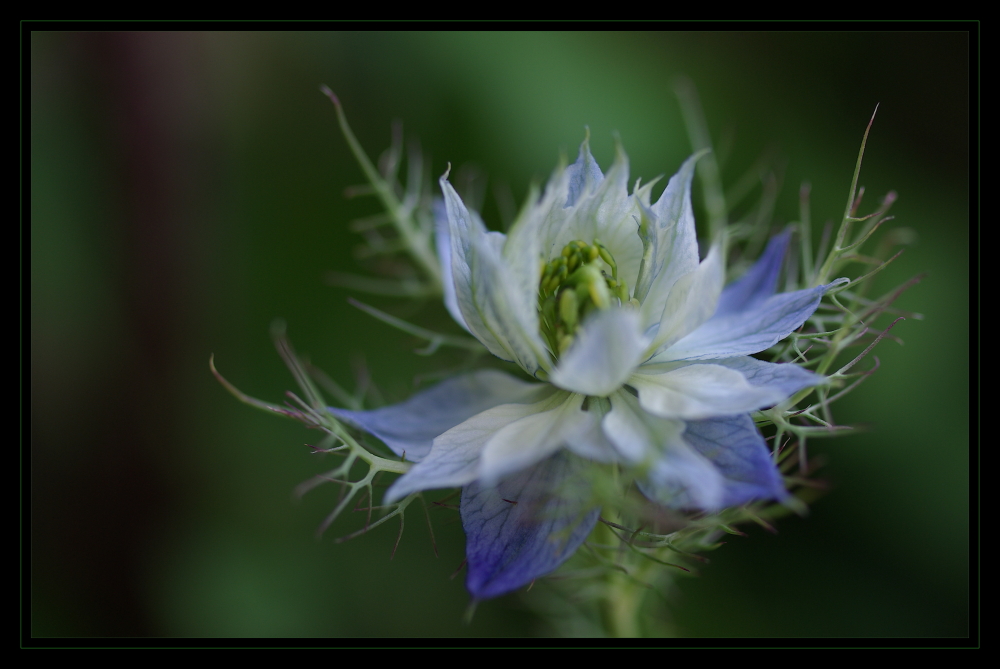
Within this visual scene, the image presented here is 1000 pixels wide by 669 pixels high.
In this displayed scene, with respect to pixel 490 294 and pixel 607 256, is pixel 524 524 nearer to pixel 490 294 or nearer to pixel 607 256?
pixel 490 294

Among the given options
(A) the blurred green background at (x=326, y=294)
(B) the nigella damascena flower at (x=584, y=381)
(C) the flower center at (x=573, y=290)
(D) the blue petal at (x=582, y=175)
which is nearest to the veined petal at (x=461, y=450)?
(B) the nigella damascena flower at (x=584, y=381)

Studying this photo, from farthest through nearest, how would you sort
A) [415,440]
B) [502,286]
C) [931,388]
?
[931,388] → [415,440] → [502,286]

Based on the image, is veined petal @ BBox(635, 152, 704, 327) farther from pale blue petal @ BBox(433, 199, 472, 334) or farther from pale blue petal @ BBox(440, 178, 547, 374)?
pale blue petal @ BBox(433, 199, 472, 334)

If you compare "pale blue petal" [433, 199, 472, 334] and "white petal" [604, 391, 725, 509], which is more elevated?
"pale blue petal" [433, 199, 472, 334]

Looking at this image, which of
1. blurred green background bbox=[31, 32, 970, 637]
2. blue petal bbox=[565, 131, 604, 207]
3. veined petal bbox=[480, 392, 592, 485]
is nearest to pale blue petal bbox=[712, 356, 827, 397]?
veined petal bbox=[480, 392, 592, 485]

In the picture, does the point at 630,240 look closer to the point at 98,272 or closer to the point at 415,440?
the point at 415,440

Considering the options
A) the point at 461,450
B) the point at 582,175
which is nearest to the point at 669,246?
the point at 582,175

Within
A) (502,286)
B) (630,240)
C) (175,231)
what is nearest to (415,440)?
(502,286)
